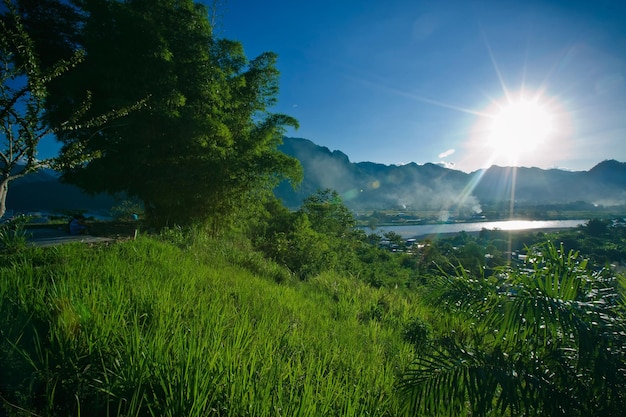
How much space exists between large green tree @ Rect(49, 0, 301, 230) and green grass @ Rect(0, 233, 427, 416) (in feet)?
12.5

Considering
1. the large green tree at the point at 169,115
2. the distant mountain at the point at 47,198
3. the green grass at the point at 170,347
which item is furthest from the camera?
the distant mountain at the point at 47,198

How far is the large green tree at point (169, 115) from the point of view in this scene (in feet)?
21.5

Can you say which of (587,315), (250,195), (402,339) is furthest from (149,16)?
(587,315)

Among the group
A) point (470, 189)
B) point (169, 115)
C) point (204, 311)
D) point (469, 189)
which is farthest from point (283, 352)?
point (470, 189)

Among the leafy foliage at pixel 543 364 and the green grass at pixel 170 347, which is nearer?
the green grass at pixel 170 347

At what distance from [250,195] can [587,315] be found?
7933 mm

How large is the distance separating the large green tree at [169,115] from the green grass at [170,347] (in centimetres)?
381

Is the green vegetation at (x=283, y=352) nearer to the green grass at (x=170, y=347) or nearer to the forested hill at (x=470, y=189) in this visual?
the green grass at (x=170, y=347)

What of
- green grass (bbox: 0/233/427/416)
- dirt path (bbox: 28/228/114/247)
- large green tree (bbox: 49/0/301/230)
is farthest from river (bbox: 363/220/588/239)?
green grass (bbox: 0/233/427/416)

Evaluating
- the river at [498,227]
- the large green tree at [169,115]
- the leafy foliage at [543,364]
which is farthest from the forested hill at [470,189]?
the leafy foliage at [543,364]

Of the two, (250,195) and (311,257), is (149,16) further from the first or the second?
(311,257)

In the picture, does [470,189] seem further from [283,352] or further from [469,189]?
[283,352]

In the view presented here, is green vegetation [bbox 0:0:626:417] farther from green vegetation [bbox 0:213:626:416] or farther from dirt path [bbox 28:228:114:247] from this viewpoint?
dirt path [bbox 28:228:114:247]

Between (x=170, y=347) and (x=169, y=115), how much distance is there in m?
6.37
